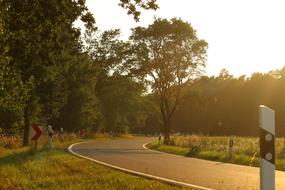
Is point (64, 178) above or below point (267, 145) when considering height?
below

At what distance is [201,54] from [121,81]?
30.6m

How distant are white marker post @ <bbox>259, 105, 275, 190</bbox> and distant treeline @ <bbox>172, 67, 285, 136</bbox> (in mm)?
81468

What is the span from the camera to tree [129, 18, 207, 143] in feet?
173

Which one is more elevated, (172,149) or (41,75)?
(41,75)

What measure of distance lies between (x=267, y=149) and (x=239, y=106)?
95447 mm

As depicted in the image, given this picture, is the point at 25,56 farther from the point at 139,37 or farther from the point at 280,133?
the point at 280,133

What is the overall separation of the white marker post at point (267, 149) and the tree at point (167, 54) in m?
47.3

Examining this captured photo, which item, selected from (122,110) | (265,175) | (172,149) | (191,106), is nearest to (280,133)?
(122,110)

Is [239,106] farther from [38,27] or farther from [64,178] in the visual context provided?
[38,27]

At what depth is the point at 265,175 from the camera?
5.20 m

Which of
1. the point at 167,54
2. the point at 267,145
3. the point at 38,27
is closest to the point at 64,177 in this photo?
the point at 38,27

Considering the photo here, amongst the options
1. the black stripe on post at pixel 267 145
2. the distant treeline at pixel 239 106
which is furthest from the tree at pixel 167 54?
the black stripe on post at pixel 267 145

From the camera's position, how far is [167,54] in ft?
173

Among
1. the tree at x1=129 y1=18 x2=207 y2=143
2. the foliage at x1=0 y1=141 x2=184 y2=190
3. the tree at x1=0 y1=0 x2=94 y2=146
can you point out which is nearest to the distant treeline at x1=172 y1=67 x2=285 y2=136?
the tree at x1=129 y1=18 x2=207 y2=143
